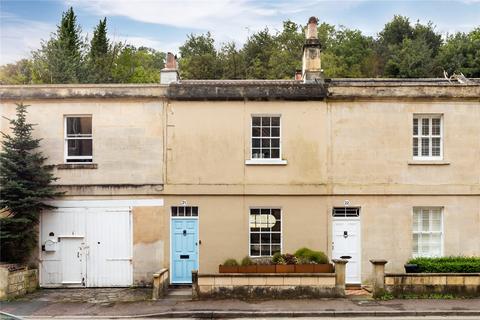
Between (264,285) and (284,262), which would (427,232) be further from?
(264,285)

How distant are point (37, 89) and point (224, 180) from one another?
7.50 meters

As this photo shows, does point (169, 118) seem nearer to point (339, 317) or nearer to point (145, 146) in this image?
point (145, 146)

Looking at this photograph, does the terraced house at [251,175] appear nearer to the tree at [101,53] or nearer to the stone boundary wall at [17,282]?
the stone boundary wall at [17,282]

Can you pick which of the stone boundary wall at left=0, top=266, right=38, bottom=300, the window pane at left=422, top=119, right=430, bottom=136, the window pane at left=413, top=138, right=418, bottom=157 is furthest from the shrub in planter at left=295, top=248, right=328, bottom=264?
the stone boundary wall at left=0, top=266, right=38, bottom=300

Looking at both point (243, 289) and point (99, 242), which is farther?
point (99, 242)

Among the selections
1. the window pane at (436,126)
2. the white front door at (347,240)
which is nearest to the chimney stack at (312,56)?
the window pane at (436,126)

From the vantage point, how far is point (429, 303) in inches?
642

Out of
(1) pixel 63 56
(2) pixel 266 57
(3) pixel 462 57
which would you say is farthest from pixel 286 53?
(1) pixel 63 56

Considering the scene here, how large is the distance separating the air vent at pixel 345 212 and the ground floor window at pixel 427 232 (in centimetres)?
210

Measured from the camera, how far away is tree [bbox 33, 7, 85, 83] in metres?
45.8

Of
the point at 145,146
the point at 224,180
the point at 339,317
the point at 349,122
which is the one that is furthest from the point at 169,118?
the point at 339,317

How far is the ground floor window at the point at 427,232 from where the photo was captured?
19.9 metres

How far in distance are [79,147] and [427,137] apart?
12611 millimetres

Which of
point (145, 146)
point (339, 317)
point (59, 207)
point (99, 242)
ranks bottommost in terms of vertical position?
point (339, 317)
